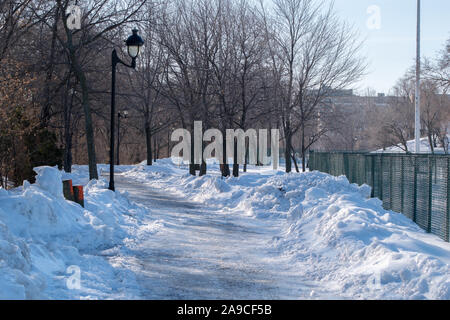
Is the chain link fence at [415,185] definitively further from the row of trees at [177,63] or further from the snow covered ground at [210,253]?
the row of trees at [177,63]

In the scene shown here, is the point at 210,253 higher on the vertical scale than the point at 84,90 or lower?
lower

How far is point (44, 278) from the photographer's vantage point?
639 centimetres

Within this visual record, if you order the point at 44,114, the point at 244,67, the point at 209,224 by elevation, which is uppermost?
the point at 244,67

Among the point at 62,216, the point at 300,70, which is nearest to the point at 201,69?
the point at 300,70

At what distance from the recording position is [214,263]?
8.87m

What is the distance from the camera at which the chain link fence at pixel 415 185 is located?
1113 centimetres

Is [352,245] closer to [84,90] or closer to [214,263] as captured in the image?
[214,263]

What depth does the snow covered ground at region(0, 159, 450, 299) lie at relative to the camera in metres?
6.65

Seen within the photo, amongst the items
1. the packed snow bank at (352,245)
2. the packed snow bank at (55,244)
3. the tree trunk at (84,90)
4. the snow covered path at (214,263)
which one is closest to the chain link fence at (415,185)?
the packed snow bank at (352,245)

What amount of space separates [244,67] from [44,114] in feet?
38.4

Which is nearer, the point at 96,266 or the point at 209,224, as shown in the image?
the point at 96,266

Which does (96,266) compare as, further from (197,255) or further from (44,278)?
(197,255)

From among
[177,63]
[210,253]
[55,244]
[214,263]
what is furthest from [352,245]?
[177,63]

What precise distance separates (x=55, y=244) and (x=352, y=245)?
5.16 meters
